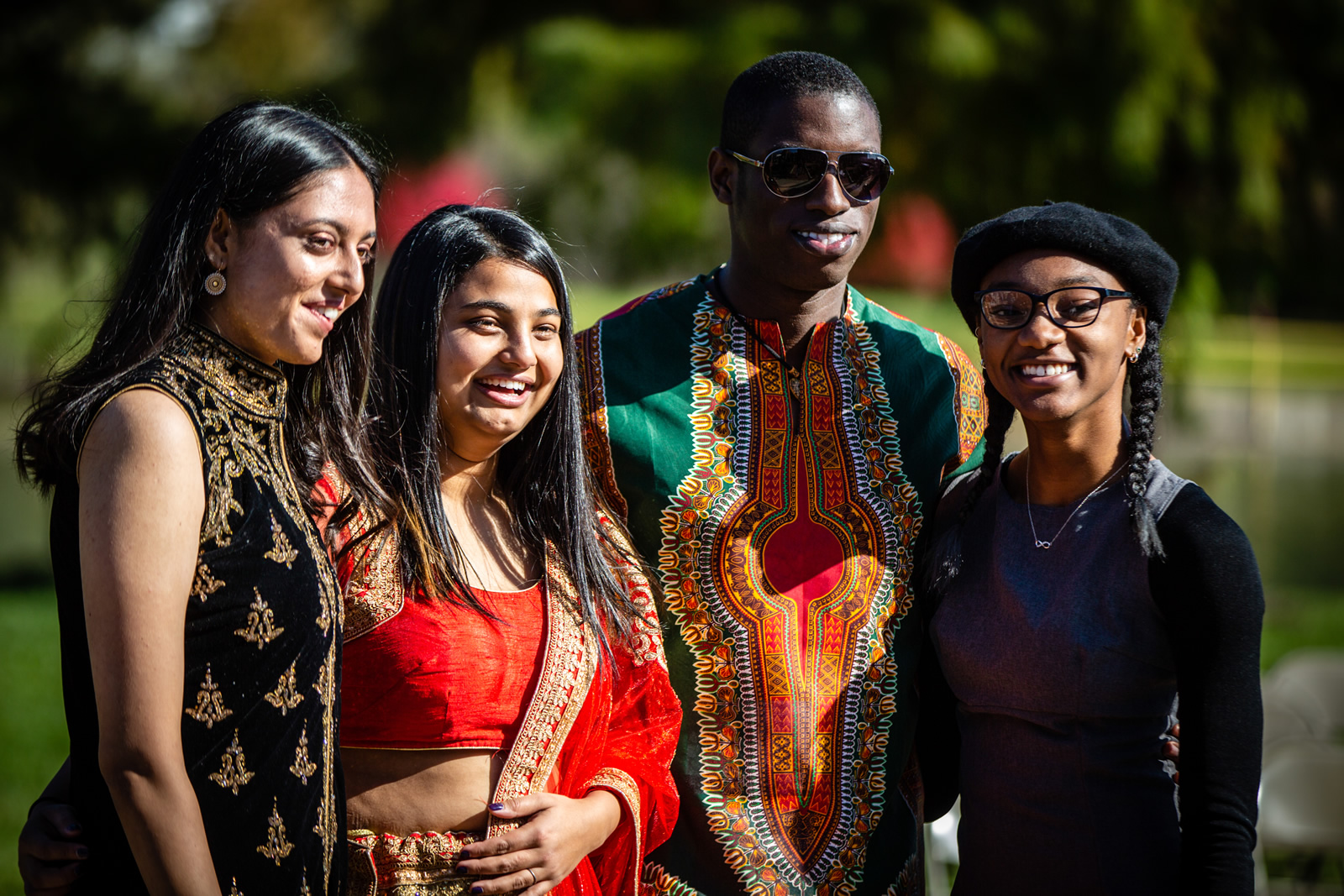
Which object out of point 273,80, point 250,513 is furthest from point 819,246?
point 273,80

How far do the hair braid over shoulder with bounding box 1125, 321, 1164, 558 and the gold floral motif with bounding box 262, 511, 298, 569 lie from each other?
4.83 feet

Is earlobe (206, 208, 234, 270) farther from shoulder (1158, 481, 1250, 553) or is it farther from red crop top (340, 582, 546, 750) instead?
shoulder (1158, 481, 1250, 553)

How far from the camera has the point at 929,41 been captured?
6836 mm

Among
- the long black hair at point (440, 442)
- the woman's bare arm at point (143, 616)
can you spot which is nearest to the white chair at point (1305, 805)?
the long black hair at point (440, 442)

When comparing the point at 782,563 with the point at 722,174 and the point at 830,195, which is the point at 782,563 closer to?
the point at 830,195

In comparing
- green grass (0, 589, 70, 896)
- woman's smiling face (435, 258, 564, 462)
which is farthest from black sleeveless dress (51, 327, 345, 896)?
green grass (0, 589, 70, 896)

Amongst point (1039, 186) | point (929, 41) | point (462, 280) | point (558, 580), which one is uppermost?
point (929, 41)

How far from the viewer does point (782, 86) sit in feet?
8.84

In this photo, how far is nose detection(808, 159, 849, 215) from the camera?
8.59 ft

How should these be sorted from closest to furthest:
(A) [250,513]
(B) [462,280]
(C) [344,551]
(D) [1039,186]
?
1. (A) [250,513]
2. (C) [344,551]
3. (B) [462,280]
4. (D) [1039,186]

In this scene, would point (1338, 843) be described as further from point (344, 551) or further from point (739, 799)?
point (344, 551)

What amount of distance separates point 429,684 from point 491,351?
2.12 feet

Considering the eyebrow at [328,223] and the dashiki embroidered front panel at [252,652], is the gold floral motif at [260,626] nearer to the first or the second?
the dashiki embroidered front panel at [252,652]

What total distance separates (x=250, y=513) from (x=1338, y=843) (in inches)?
156
